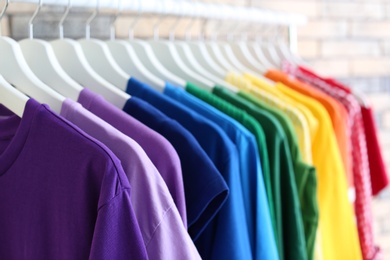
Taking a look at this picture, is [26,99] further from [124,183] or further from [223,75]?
[223,75]

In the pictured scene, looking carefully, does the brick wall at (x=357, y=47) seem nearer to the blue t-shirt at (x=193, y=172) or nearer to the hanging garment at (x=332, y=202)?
the hanging garment at (x=332, y=202)

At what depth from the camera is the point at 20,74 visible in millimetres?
893

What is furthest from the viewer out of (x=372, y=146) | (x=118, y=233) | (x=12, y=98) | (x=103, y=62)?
(x=372, y=146)

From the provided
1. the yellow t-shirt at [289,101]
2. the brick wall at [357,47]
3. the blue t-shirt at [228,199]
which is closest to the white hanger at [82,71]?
the blue t-shirt at [228,199]

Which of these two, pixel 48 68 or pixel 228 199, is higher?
pixel 48 68

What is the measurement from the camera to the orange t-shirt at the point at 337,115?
1.29m

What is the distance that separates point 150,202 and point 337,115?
2.03 ft

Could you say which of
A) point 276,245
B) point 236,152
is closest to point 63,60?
point 236,152

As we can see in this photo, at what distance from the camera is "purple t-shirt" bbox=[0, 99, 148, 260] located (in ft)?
2.39

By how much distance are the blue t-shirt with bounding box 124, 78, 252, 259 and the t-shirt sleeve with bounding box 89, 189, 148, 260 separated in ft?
0.62

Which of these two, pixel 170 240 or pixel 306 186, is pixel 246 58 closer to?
pixel 306 186

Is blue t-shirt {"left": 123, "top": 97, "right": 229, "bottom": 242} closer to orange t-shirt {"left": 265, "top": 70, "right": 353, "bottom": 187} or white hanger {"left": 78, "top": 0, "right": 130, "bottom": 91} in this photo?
white hanger {"left": 78, "top": 0, "right": 130, "bottom": 91}

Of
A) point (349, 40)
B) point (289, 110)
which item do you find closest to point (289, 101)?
point (289, 110)

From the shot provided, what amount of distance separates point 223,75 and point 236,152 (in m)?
0.34
